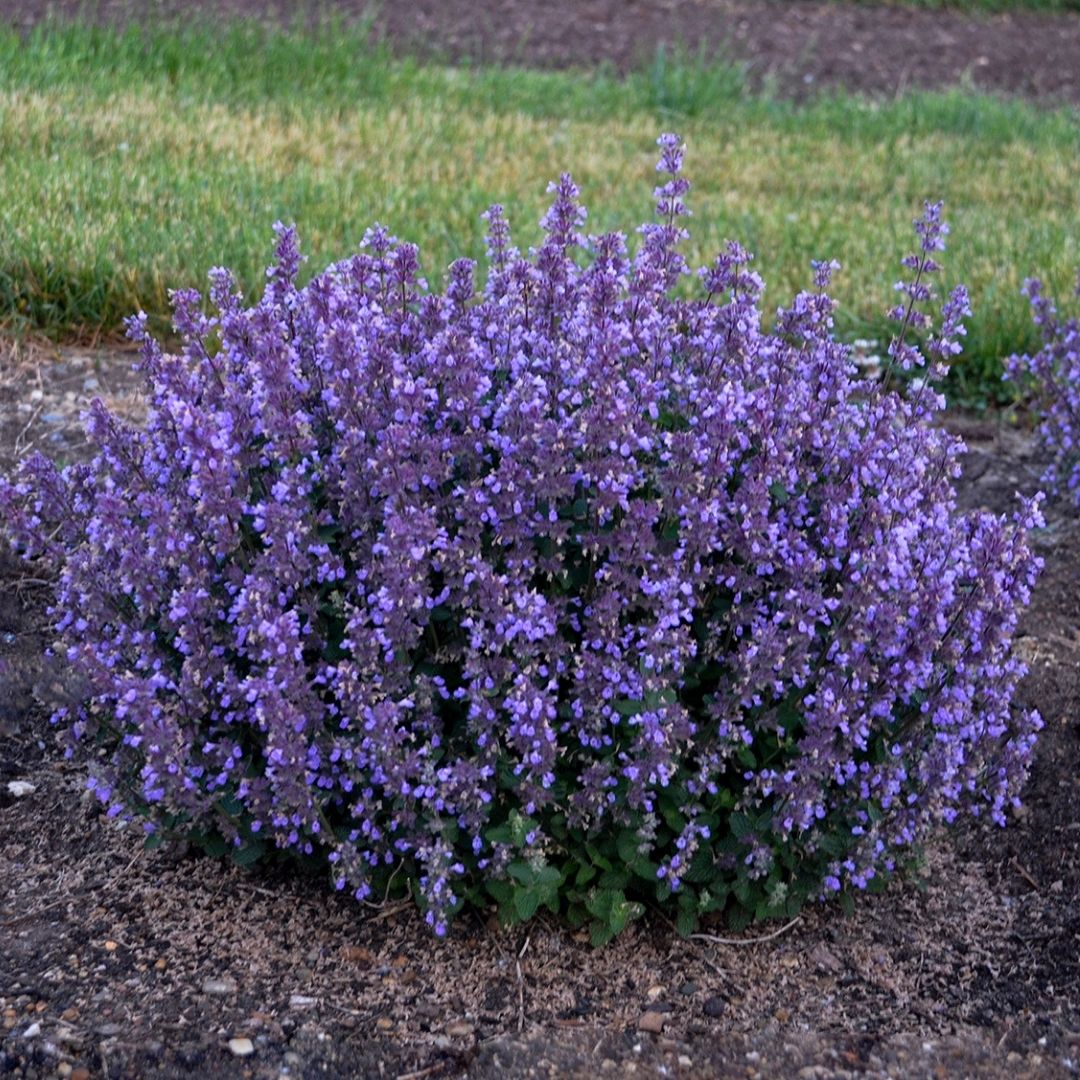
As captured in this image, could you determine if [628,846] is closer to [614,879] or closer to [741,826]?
[614,879]

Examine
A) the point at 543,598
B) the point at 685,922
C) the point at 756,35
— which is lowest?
the point at 685,922

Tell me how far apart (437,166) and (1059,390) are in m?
3.19

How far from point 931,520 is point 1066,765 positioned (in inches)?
37.3

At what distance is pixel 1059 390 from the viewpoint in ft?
14.6

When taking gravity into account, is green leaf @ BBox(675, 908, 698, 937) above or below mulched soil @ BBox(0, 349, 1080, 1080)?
above

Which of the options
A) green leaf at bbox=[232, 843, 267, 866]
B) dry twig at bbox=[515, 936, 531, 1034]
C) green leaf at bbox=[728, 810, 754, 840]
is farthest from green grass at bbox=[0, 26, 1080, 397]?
green leaf at bbox=[728, 810, 754, 840]

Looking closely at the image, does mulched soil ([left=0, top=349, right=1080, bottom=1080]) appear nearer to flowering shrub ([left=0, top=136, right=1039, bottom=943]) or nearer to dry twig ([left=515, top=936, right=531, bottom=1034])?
dry twig ([left=515, top=936, right=531, bottom=1034])

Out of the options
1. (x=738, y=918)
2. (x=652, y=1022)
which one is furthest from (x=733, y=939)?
(x=652, y=1022)

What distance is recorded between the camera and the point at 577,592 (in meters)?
2.68

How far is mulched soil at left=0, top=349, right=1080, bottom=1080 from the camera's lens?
2486mm

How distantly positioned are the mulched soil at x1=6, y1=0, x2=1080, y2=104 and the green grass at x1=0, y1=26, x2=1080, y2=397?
72cm

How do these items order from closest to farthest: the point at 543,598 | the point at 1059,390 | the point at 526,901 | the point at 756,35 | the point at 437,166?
the point at 543,598, the point at 526,901, the point at 1059,390, the point at 437,166, the point at 756,35

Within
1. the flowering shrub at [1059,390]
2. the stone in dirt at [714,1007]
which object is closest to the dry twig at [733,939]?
the stone in dirt at [714,1007]

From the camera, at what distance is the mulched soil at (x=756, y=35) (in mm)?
9531
